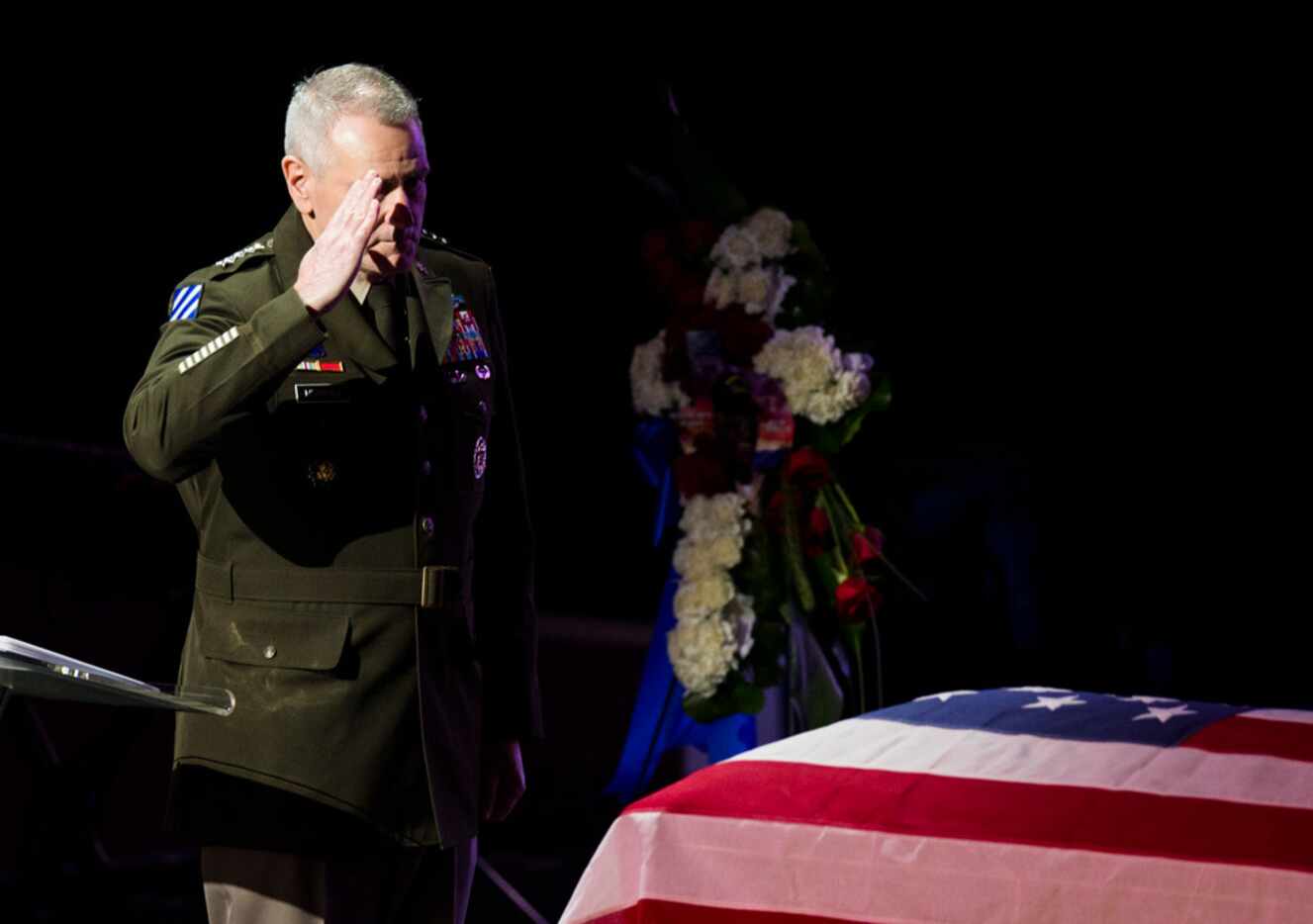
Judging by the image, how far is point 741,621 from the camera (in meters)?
3.20

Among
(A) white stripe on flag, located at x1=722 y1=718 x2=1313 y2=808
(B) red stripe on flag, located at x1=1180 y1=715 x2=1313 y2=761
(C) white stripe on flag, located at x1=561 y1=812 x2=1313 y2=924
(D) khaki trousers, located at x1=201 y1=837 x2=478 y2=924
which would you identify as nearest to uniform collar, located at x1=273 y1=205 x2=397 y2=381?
(D) khaki trousers, located at x1=201 y1=837 x2=478 y2=924

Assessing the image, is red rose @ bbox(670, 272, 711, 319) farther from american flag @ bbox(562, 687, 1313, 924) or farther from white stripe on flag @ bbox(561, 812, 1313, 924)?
white stripe on flag @ bbox(561, 812, 1313, 924)

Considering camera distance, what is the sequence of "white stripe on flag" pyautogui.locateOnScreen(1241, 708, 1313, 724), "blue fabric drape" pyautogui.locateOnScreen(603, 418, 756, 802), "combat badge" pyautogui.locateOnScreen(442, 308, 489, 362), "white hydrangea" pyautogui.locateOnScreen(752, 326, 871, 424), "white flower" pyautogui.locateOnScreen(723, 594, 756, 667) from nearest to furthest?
"combat badge" pyautogui.locateOnScreen(442, 308, 489, 362) → "white stripe on flag" pyautogui.locateOnScreen(1241, 708, 1313, 724) → "white hydrangea" pyautogui.locateOnScreen(752, 326, 871, 424) → "white flower" pyautogui.locateOnScreen(723, 594, 756, 667) → "blue fabric drape" pyautogui.locateOnScreen(603, 418, 756, 802)

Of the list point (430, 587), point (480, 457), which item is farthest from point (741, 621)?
point (430, 587)

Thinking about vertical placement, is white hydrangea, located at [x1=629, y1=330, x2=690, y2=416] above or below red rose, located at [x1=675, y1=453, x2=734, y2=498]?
above

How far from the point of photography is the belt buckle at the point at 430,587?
1.51 metres

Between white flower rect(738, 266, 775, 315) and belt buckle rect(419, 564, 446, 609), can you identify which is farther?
white flower rect(738, 266, 775, 315)

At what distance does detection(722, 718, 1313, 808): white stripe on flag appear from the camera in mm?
1920

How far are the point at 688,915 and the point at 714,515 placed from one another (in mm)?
1356

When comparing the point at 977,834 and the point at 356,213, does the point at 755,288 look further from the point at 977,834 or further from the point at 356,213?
the point at 356,213

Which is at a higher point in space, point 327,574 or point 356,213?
point 356,213

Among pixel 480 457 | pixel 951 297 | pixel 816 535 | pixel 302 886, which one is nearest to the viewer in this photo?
pixel 302 886

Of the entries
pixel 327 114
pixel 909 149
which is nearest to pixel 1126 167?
pixel 909 149

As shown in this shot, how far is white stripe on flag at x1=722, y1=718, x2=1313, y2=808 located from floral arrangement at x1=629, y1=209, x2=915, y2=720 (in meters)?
Answer: 0.94
